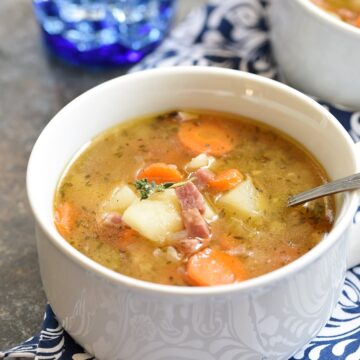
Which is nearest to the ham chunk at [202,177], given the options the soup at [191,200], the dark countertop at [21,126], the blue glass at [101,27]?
the soup at [191,200]

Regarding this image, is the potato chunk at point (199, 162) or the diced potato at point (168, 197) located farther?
the potato chunk at point (199, 162)

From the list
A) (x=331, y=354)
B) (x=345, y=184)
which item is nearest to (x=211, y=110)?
(x=345, y=184)

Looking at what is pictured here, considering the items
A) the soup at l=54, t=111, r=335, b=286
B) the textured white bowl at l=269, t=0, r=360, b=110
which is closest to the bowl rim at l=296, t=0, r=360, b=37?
the textured white bowl at l=269, t=0, r=360, b=110

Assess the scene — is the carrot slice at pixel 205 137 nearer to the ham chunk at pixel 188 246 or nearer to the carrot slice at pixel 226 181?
the carrot slice at pixel 226 181

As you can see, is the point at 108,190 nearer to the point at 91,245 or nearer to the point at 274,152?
the point at 91,245

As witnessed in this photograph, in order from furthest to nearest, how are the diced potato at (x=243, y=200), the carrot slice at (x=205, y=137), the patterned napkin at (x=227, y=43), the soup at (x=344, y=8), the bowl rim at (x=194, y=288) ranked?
the patterned napkin at (x=227, y=43)
the soup at (x=344, y=8)
the carrot slice at (x=205, y=137)
the diced potato at (x=243, y=200)
the bowl rim at (x=194, y=288)

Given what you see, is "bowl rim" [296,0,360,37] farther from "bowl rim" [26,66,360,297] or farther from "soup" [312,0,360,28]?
"bowl rim" [26,66,360,297]
